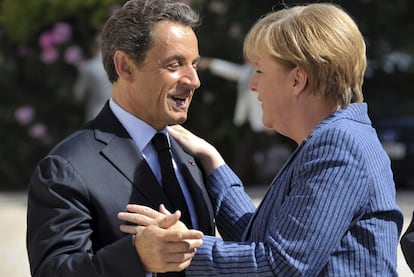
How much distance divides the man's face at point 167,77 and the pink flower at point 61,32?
32.1 feet

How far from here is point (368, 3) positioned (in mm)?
12266

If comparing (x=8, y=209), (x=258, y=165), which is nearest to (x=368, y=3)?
(x=258, y=165)

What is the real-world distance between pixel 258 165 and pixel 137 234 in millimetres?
10519

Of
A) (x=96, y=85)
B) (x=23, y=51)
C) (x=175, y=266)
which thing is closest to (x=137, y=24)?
(x=175, y=266)

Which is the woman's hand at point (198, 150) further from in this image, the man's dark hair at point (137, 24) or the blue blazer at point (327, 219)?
the blue blazer at point (327, 219)

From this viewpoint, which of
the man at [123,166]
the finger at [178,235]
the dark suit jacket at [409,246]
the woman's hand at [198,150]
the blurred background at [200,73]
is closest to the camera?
the finger at [178,235]

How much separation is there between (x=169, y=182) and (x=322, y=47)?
0.61 meters

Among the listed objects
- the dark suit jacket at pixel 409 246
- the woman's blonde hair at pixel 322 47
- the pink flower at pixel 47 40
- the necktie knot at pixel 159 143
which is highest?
the woman's blonde hair at pixel 322 47

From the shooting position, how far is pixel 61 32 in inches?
484

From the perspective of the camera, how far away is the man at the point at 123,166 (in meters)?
2.36

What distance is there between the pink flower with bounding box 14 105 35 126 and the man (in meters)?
9.64

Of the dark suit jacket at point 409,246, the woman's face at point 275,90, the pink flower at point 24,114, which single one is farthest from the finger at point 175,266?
the pink flower at point 24,114

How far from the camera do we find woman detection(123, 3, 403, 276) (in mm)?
2289

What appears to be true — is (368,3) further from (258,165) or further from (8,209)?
(8,209)
